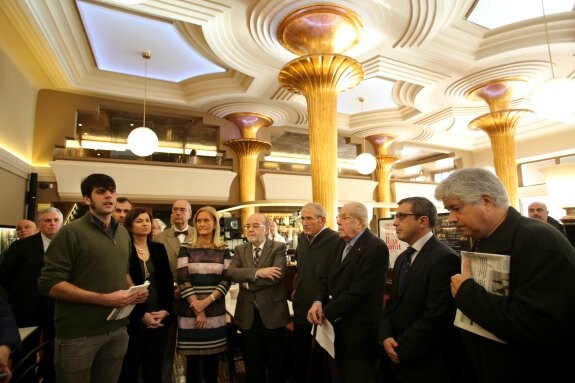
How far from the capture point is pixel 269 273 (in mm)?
2631

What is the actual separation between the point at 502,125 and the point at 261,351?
728 centimetres

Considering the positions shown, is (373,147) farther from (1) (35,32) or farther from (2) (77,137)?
(1) (35,32)

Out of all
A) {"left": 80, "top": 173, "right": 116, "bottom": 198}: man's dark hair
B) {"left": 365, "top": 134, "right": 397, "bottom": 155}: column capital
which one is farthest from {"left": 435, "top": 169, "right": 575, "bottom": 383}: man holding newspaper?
{"left": 365, "top": 134, "right": 397, "bottom": 155}: column capital

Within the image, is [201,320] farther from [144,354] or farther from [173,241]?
[173,241]

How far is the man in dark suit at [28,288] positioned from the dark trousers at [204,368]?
119cm

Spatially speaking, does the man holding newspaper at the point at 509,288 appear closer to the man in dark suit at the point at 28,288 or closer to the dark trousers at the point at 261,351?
the dark trousers at the point at 261,351

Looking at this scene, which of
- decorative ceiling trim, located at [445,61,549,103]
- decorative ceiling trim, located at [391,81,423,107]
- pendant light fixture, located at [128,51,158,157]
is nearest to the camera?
pendant light fixture, located at [128,51,158,157]

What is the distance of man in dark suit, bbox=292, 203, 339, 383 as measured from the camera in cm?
273

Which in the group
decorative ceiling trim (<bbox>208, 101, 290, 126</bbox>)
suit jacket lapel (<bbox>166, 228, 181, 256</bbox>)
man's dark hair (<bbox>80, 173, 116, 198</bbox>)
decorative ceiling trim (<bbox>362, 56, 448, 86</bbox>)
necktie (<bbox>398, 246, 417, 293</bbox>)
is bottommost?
necktie (<bbox>398, 246, 417, 293</bbox>)

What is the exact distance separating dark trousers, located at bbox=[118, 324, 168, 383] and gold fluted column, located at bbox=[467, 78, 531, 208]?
7.37 meters

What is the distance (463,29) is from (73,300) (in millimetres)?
6520

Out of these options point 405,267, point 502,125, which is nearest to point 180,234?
point 405,267

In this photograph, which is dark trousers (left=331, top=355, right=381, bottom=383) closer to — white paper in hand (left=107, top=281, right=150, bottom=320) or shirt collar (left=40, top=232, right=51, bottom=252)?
white paper in hand (left=107, top=281, right=150, bottom=320)

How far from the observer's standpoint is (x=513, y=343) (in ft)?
4.23
